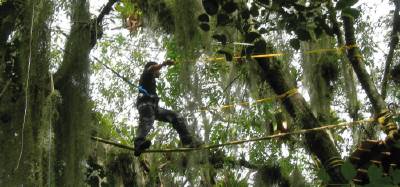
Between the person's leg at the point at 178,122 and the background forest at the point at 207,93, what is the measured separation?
179mm

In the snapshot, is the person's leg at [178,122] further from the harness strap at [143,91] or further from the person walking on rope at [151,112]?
the harness strap at [143,91]

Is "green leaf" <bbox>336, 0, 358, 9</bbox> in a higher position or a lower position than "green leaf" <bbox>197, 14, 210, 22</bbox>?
lower

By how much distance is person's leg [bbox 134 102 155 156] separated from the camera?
14.7ft

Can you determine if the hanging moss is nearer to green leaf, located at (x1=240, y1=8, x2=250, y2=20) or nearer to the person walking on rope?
the person walking on rope

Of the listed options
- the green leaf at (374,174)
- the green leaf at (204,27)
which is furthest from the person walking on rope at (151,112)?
the green leaf at (374,174)

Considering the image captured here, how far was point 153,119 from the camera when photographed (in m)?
4.70

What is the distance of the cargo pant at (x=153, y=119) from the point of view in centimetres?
455

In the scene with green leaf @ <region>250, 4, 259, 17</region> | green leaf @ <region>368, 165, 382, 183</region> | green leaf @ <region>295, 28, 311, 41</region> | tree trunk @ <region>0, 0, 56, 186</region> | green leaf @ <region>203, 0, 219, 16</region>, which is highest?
green leaf @ <region>250, 4, 259, 17</region>

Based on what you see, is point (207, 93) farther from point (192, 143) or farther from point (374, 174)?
point (374, 174)

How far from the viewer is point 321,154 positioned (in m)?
4.74

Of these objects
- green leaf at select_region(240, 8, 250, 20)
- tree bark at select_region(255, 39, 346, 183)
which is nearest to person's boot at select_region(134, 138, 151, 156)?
tree bark at select_region(255, 39, 346, 183)

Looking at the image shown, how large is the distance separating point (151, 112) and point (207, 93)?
2.43 m

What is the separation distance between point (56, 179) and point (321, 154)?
232 cm

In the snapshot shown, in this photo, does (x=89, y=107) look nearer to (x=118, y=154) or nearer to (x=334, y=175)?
(x=334, y=175)
